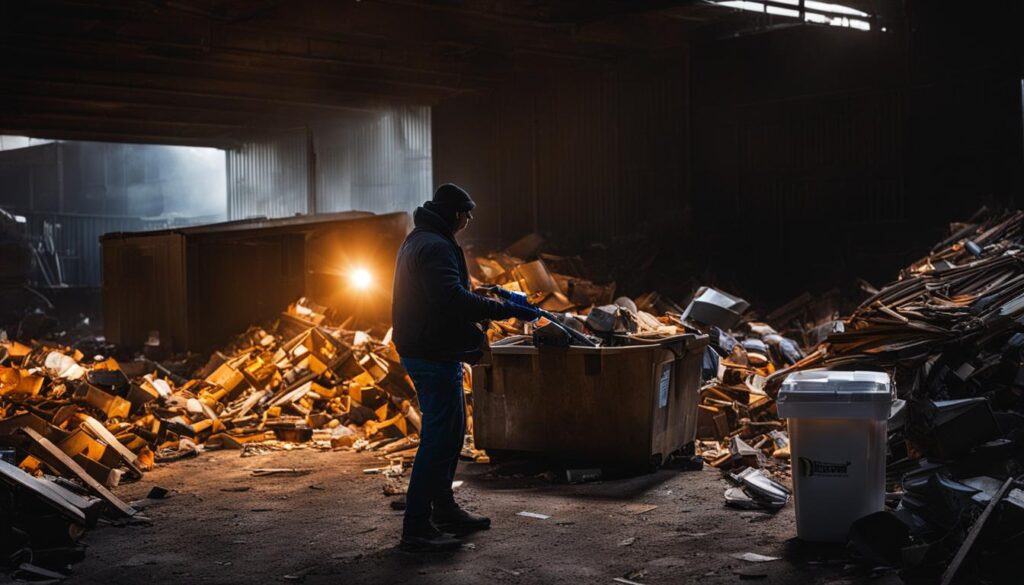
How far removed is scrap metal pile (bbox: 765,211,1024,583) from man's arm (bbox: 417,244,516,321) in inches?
97.6

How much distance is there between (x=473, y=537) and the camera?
648 centimetres

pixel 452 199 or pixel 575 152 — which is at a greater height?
pixel 575 152

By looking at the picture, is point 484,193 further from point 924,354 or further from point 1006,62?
point 924,354

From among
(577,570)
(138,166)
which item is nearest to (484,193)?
(577,570)

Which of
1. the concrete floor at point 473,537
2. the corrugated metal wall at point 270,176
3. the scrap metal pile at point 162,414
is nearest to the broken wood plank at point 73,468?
the scrap metal pile at point 162,414

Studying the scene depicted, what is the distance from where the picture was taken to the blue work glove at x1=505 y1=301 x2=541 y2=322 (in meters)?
6.35

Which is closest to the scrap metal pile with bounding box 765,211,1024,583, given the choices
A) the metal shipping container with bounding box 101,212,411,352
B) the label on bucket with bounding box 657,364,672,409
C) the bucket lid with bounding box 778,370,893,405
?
the bucket lid with bounding box 778,370,893,405

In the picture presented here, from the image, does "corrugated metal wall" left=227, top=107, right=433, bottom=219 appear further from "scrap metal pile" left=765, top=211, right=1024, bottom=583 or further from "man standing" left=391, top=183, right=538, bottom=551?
"man standing" left=391, top=183, right=538, bottom=551

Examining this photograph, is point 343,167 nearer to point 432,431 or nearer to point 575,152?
point 575,152

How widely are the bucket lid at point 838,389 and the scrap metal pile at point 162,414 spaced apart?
431cm

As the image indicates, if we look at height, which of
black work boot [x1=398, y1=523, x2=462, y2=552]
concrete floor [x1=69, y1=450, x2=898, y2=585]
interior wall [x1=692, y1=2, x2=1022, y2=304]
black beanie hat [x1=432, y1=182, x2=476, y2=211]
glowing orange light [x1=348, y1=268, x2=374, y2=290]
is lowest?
concrete floor [x1=69, y1=450, x2=898, y2=585]

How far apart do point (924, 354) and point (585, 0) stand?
8.32 meters

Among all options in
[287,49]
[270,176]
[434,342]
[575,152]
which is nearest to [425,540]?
[434,342]

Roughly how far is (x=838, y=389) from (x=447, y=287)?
7.73 feet
